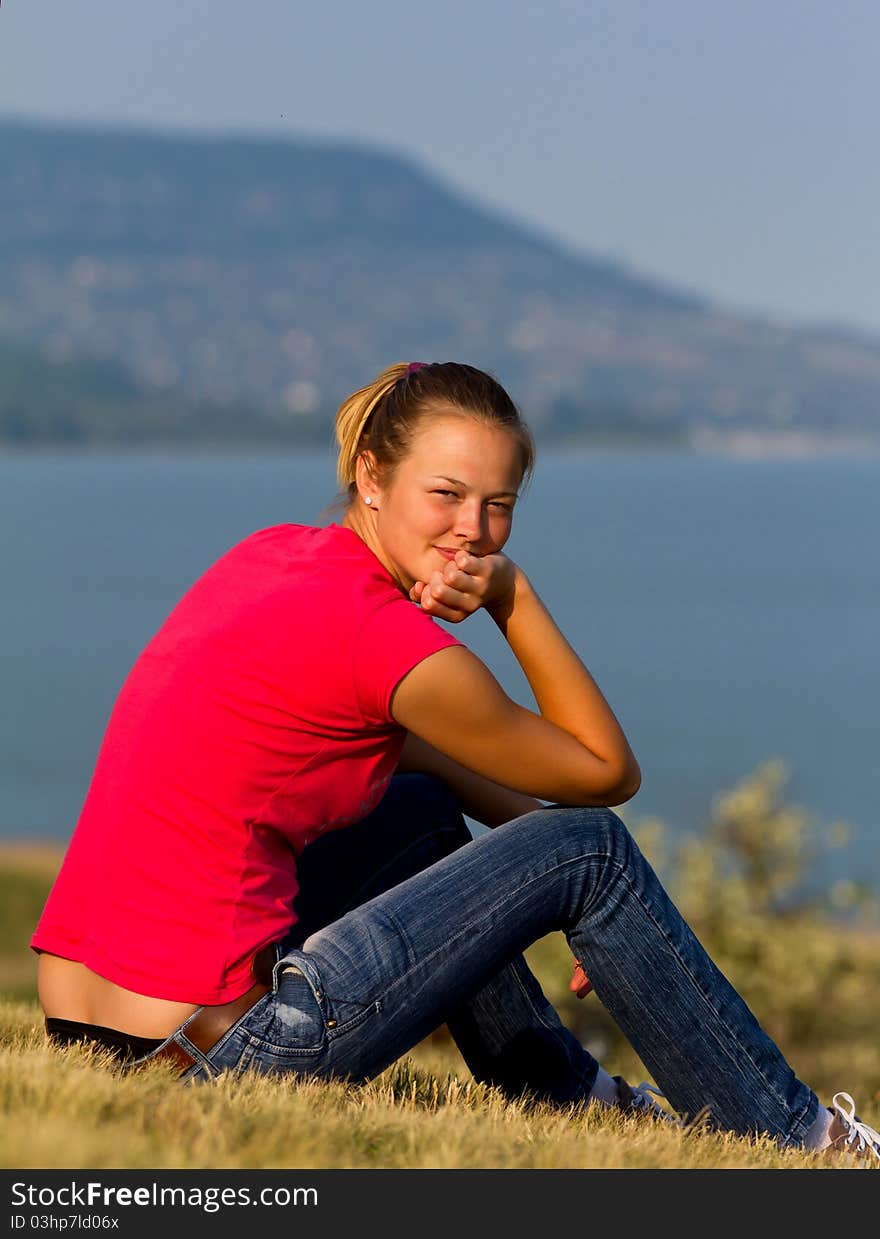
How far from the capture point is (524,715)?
10.7 feet

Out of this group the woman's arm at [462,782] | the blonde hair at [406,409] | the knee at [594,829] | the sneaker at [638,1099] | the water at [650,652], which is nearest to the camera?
the knee at [594,829]

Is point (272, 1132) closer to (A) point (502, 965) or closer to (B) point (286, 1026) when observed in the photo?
(B) point (286, 1026)

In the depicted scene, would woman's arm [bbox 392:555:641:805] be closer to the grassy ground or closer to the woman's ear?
the woman's ear

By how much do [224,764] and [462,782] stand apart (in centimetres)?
105

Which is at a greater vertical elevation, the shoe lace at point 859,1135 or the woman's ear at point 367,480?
the woman's ear at point 367,480

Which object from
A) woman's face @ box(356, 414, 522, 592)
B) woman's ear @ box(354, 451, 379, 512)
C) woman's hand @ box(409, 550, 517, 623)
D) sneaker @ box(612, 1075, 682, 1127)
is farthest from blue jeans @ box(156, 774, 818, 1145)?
woman's ear @ box(354, 451, 379, 512)

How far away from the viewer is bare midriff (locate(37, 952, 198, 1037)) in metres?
3.07

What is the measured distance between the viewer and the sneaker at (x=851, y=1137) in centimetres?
350

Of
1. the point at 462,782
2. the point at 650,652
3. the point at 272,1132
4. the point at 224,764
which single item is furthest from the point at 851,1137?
the point at 650,652

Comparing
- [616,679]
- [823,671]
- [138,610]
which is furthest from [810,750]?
[138,610]

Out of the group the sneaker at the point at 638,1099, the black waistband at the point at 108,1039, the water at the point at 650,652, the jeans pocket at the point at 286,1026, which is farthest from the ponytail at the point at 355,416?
the water at the point at 650,652

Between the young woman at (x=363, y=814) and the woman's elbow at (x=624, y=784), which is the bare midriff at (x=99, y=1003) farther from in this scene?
the woman's elbow at (x=624, y=784)

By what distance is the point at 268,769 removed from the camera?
3.12m

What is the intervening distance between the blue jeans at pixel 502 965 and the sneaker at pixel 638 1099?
26 centimetres
